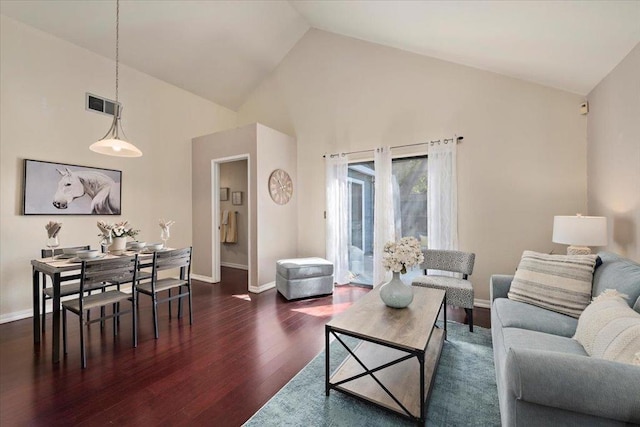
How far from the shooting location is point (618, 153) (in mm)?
2330

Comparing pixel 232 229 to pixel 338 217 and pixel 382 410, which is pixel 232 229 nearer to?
pixel 338 217

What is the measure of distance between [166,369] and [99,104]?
374 cm

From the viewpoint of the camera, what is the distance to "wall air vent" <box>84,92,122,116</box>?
3.69 meters

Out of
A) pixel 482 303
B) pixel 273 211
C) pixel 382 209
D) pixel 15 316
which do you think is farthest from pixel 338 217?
pixel 15 316

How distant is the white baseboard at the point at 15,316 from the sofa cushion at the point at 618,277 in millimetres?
5494

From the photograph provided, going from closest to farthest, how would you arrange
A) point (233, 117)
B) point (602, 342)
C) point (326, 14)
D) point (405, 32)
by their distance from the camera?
point (602, 342) → point (405, 32) → point (326, 14) → point (233, 117)

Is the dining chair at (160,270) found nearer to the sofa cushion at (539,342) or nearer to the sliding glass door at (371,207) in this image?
the sliding glass door at (371,207)

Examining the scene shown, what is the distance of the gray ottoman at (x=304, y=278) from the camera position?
3744mm

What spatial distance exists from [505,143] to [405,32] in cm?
186

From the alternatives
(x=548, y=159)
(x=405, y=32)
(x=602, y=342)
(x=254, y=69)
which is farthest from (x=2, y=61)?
(x=548, y=159)

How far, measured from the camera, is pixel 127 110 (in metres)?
4.11

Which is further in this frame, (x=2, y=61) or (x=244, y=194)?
(x=244, y=194)

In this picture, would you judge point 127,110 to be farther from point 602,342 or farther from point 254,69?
point 602,342

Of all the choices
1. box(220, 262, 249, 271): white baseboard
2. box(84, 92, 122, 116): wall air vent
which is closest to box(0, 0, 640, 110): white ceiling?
box(84, 92, 122, 116): wall air vent
